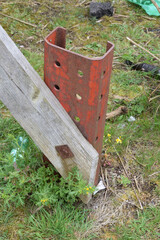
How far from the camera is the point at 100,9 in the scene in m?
5.18

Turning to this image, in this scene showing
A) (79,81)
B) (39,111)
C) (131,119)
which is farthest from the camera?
(131,119)

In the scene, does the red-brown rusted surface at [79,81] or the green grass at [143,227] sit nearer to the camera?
the red-brown rusted surface at [79,81]

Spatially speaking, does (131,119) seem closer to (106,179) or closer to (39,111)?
(106,179)

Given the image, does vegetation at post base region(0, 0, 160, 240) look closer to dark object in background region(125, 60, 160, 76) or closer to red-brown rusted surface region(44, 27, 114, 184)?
dark object in background region(125, 60, 160, 76)

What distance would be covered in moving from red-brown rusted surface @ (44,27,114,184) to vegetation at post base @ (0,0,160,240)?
1.45ft

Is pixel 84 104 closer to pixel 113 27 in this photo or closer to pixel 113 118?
pixel 113 118

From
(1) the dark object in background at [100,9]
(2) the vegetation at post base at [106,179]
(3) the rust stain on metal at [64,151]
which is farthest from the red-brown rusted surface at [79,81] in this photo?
(1) the dark object in background at [100,9]

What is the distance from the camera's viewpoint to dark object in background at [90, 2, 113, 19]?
5.18 metres

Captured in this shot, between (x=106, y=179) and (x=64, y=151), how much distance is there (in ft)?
2.61

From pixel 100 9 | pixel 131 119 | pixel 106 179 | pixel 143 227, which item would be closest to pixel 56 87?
pixel 106 179

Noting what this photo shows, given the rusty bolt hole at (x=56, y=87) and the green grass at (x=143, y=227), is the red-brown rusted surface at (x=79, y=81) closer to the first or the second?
the rusty bolt hole at (x=56, y=87)

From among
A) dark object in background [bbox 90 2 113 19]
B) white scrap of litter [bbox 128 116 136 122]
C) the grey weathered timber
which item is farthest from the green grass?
dark object in background [bbox 90 2 113 19]

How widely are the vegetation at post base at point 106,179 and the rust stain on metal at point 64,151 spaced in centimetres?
15

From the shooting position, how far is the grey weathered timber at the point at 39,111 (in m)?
1.63
